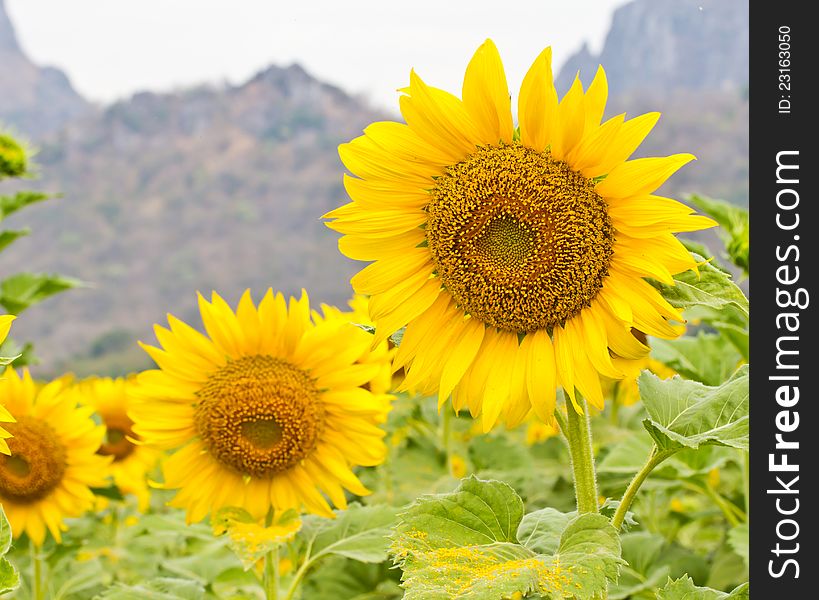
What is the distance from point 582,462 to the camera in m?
1.20

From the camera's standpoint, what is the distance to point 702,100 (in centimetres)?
4956

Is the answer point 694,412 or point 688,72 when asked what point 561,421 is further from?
point 688,72

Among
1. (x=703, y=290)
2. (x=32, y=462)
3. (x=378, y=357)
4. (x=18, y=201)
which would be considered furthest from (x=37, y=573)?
(x=703, y=290)

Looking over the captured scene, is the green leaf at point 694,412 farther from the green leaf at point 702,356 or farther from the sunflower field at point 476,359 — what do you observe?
the green leaf at point 702,356

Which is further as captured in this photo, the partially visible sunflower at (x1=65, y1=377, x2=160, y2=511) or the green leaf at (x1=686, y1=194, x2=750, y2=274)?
the partially visible sunflower at (x1=65, y1=377, x2=160, y2=511)

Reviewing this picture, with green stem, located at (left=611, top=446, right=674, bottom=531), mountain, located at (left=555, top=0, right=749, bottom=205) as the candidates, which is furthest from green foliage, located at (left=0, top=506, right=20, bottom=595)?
mountain, located at (left=555, top=0, right=749, bottom=205)

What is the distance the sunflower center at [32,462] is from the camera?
7.11 feet

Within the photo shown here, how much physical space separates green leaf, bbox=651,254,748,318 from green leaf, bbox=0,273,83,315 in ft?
7.63

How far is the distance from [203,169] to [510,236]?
75.5m

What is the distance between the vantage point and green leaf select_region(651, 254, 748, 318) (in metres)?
1.13

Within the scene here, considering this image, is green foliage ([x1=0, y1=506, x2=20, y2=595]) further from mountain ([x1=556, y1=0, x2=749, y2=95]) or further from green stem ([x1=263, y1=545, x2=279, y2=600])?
mountain ([x1=556, y1=0, x2=749, y2=95])

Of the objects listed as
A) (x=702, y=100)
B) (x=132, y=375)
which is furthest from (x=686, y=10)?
(x=132, y=375)

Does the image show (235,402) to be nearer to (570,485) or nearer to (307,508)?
(307,508)
